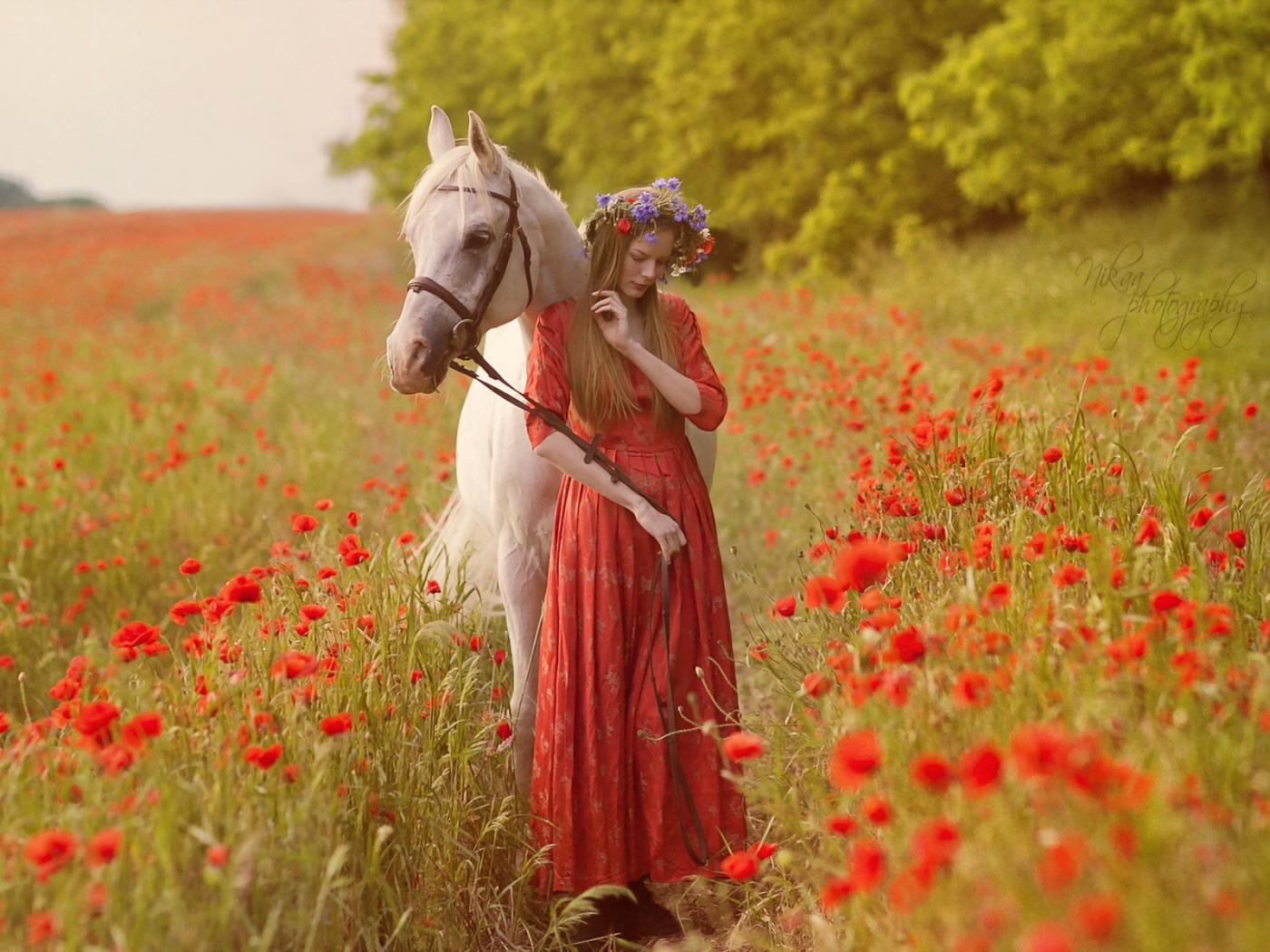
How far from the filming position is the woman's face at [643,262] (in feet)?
9.04

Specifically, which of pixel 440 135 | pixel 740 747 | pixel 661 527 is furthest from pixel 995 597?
pixel 440 135

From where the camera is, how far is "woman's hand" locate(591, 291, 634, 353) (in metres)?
2.73

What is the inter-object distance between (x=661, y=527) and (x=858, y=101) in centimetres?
1305

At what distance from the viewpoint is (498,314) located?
117 inches

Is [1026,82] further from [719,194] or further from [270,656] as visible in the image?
[270,656]

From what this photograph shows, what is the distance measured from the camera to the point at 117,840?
150 centimetres

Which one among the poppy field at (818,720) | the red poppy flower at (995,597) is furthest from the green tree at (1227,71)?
the red poppy flower at (995,597)

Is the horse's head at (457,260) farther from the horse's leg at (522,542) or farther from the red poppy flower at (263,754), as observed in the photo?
the red poppy flower at (263,754)

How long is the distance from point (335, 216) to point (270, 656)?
121 ft

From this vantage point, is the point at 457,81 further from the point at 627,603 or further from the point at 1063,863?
the point at 1063,863

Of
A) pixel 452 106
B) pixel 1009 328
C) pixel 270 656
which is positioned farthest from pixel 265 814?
pixel 452 106

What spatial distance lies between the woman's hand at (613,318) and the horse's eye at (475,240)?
0.38 meters
